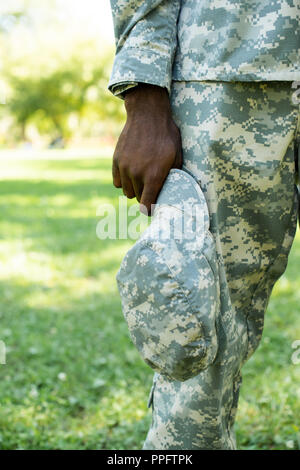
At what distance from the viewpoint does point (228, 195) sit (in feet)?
4.42

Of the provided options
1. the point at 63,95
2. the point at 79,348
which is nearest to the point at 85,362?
the point at 79,348

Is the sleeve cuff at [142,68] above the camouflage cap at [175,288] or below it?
above

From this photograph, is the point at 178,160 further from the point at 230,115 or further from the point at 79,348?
the point at 79,348

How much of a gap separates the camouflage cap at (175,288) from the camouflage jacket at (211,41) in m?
0.28

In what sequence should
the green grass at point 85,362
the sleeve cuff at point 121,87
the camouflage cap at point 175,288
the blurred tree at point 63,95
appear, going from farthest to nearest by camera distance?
the blurred tree at point 63,95 → the green grass at point 85,362 → the sleeve cuff at point 121,87 → the camouflage cap at point 175,288

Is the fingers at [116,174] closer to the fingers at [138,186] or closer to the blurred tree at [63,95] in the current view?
the fingers at [138,186]

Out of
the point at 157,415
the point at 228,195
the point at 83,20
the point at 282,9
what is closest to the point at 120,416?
the point at 157,415

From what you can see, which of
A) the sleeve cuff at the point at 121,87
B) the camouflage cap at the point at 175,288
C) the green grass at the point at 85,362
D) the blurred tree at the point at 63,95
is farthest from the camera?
the blurred tree at the point at 63,95

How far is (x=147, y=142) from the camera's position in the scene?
1253 millimetres

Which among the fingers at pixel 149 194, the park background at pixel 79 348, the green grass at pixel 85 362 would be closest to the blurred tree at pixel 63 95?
the park background at pixel 79 348

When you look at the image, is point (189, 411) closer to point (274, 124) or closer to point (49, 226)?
point (274, 124)

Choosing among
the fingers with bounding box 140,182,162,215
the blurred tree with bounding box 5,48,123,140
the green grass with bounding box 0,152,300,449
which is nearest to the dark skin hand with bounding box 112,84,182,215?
the fingers with bounding box 140,182,162,215

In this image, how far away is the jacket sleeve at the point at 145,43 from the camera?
126 centimetres
